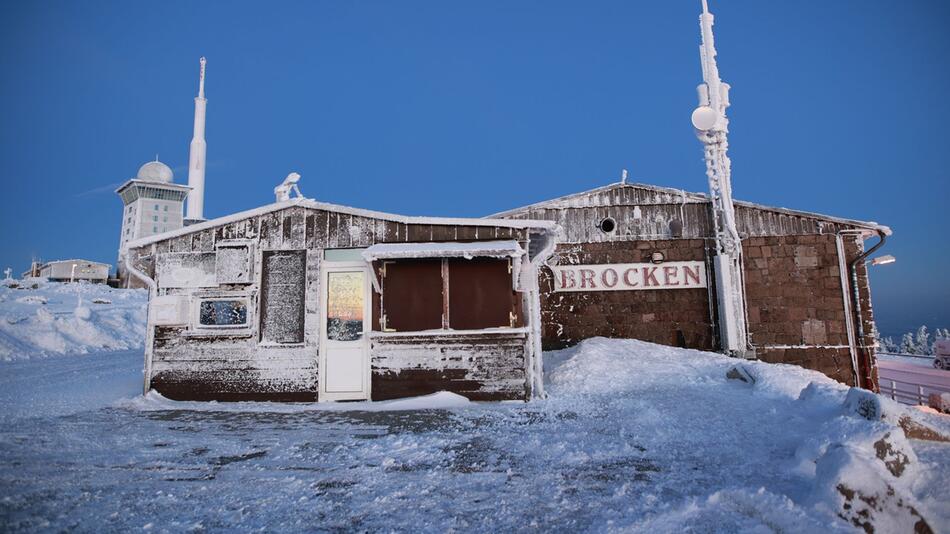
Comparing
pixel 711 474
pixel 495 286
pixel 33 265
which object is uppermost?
pixel 33 265

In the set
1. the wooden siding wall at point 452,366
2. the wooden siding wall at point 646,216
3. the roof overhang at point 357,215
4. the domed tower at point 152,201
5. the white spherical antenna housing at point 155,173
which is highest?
the white spherical antenna housing at point 155,173

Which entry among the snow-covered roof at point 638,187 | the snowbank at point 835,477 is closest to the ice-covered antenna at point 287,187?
the snow-covered roof at point 638,187

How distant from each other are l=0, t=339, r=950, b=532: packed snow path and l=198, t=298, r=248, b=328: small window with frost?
1.33 meters

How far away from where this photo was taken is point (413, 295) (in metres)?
7.76

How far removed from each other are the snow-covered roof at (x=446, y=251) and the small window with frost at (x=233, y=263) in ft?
7.19

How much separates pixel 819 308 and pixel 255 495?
Result: 41.6 feet

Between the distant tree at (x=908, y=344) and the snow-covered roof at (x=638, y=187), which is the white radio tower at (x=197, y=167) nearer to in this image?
the snow-covered roof at (x=638, y=187)

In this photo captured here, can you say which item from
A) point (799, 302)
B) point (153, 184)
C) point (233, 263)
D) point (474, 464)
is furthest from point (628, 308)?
point (153, 184)

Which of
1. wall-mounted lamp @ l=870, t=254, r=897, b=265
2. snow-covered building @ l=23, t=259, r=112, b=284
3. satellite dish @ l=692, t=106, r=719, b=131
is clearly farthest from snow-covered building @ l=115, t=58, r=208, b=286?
wall-mounted lamp @ l=870, t=254, r=897, b=265

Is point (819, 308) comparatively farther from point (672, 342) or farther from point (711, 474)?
point (711, 474)

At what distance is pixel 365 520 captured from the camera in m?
3.00

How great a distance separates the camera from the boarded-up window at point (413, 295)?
770cm

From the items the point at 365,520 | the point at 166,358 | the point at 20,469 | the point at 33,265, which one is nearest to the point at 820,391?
the point at 365,520

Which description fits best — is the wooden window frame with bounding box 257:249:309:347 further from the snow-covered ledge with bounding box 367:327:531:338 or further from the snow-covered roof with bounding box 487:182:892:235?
the snow-covered roof with bounding box 487:182:892:235
